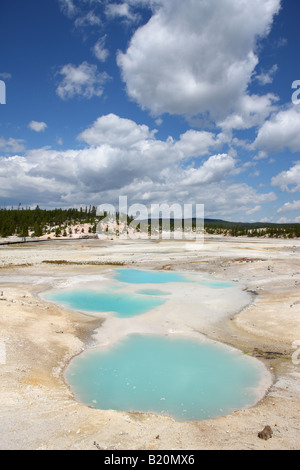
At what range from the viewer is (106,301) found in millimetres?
20766

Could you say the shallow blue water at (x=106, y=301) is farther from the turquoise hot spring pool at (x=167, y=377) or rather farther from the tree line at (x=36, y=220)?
the tree line at (x=36, y=220)

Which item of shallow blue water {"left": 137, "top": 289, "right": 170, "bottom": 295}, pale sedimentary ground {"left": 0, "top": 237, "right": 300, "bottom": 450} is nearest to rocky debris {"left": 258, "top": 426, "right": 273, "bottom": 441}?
pale sedimentary ground {"left": 0, "top": 237, "right": 300, "bottom": 450}

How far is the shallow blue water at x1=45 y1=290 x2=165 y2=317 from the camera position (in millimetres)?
18484

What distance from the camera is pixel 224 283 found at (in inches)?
1056

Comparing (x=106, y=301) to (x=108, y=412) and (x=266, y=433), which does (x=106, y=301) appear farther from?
(x=266, y=433)

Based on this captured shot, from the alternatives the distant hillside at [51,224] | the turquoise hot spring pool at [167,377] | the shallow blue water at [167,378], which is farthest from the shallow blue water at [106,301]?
the distant hillside at [51,224]

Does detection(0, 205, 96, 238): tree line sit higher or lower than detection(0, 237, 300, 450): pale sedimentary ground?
higher

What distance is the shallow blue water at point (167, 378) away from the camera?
27.1 feet

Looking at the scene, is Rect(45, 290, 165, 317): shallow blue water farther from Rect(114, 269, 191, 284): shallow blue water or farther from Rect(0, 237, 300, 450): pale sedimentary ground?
Rect(114, 269, 191, 284): shallow blue water

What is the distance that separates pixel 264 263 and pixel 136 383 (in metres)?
29.4

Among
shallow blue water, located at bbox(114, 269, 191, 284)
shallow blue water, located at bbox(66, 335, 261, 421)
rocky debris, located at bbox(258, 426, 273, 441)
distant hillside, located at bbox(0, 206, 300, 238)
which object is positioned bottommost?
shallow blue water, located at bbox(66, 335, 261, 421)

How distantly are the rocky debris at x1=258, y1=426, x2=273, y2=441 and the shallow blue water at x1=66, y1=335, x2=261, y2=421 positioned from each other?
5.38 feet
